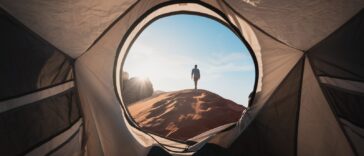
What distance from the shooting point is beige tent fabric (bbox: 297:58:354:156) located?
9.89 ft

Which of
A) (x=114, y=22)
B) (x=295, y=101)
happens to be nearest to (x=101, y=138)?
(x=114, y=22)

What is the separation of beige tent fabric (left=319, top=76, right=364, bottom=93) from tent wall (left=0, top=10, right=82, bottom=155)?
107 inches

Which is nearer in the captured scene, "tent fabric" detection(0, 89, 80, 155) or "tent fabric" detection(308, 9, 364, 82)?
"tent fabric" detection(0, 89, 80, 155)

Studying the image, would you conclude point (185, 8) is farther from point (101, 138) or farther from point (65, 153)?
point (65, 153)

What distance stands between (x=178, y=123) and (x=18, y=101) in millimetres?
6257

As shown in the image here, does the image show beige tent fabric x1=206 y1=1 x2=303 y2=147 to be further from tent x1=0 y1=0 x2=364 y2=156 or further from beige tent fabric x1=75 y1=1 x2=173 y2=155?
beige tent fabric x1=75 y1=1 x2=173 y2=155

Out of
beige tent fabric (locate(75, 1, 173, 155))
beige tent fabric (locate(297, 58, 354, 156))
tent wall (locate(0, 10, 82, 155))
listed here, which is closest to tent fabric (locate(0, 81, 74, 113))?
tent wall (locate(0, 10, 82, 155))

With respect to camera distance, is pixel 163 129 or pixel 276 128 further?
pixel 163 129

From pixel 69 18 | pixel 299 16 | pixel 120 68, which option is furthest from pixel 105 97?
pixel 299 16

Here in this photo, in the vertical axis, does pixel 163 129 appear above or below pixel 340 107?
below

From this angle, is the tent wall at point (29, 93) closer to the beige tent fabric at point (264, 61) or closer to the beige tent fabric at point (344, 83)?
the beige tent fabric at point (264, 61)

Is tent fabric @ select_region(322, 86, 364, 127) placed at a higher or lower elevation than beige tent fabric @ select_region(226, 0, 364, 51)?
lower

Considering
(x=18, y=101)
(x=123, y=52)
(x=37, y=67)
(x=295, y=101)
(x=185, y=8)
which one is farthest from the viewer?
(x=185, y=8)

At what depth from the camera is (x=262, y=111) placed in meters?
3.86
